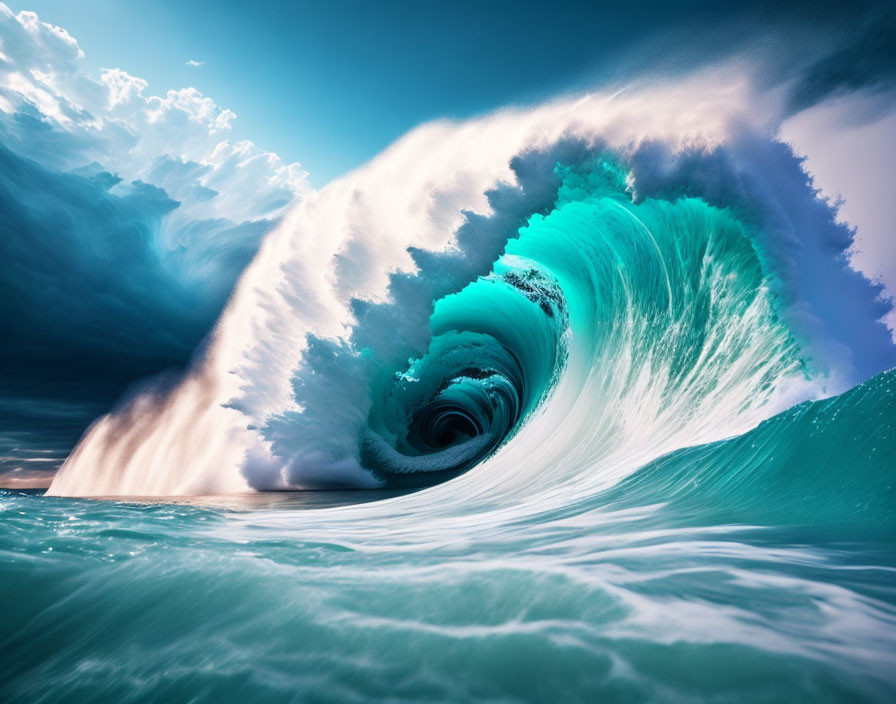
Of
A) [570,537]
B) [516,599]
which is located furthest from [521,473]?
[516,599]

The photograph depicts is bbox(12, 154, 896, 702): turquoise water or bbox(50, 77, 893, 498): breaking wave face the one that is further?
bbox(50, 77, 893, 498): breaking wave face

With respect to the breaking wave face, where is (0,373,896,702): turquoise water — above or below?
below

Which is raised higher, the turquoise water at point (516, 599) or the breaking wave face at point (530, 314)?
the breaking wave face at point (530, 314)

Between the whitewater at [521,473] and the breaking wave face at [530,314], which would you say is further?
the breaking wave face at [530,314]

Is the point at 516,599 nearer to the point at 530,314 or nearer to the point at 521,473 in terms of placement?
the point at 521,473

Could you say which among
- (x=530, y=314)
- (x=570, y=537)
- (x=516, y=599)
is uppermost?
(x=530, y=314)
